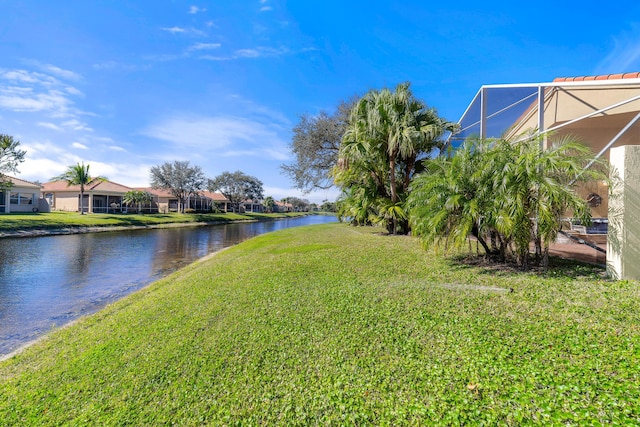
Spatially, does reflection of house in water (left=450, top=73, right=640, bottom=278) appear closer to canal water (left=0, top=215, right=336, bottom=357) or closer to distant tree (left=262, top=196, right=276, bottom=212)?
canal water (left=0, top=215, right=336, bottom=357)

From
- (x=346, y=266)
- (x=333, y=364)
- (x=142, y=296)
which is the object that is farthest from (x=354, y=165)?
(x=333, y=364)

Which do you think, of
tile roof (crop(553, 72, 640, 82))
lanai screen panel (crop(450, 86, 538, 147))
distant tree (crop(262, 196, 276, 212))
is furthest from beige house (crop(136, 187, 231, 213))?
tile roof (crop(553, 72, 640, 82))

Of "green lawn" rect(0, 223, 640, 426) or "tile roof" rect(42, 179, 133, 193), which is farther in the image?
"tile roof" rect(42, 179, 133, 193)

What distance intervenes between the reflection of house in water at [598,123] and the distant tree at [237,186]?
59.4 m

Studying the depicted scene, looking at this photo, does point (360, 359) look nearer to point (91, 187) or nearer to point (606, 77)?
point (606, 77)

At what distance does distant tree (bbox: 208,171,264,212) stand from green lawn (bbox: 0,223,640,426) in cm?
6095

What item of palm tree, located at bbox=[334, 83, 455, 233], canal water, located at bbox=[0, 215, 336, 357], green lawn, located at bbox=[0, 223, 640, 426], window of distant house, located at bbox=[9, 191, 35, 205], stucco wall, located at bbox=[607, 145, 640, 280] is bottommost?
canal water, located at bbox=[0, 215, 336, 357]

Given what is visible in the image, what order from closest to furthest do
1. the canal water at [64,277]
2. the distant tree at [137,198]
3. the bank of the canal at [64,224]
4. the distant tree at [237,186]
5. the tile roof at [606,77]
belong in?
1. the canal water at [64,277]
2. the tile roof at [606,77]
3. the bank of the canal at [64,224]
4. the distant tree at [137,198]
5. the distant tree at [237,186]

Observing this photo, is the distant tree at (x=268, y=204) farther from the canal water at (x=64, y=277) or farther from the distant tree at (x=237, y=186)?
the canal water at (x=64, y=277)

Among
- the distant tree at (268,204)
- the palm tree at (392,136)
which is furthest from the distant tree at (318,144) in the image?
the distant tree at (268,204)

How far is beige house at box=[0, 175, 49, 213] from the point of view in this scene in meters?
34.1

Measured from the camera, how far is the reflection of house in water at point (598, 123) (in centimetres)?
504

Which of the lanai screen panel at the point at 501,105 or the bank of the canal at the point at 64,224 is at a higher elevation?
the lanai screen panel at the point at 501,105

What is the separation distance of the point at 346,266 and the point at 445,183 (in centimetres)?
321
